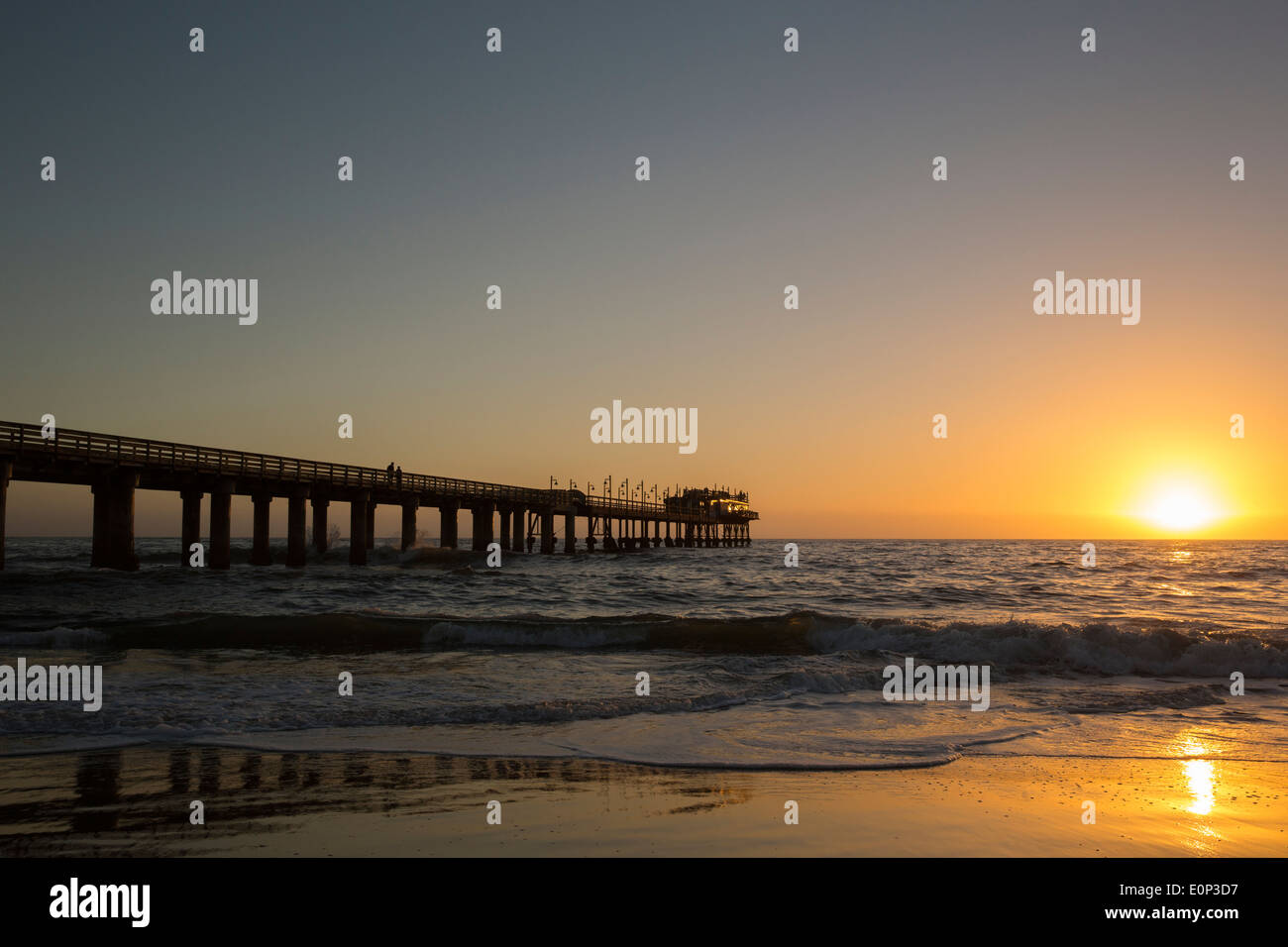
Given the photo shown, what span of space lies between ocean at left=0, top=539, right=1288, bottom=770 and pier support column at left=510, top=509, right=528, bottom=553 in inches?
1495

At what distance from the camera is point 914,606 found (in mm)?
27781

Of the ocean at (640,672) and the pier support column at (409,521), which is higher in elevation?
the pier support column at (409,521)

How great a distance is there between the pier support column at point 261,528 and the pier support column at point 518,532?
94.7ft

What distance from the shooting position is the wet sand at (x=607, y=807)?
229 inches

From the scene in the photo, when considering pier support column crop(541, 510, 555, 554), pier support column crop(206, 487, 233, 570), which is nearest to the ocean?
pier support column crop(206, 487, 233, 570)

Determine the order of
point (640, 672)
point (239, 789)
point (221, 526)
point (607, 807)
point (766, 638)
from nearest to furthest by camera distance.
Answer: point (607, 807)
point (239, 789)
point (640, 672)
point (766, 638)
point (221, 526)

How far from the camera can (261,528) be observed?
41031mm

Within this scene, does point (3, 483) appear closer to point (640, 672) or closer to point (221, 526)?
point (221, 526)

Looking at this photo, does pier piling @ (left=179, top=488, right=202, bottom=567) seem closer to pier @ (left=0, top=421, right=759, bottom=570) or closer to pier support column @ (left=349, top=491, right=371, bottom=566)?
pier @ (left=0, top=421, right=759, bottom=570)

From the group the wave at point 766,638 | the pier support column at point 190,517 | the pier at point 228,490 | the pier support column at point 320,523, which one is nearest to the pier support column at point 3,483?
the pier at point 228,490

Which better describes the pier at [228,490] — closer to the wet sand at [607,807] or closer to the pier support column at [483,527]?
the pier support column at [483,527]

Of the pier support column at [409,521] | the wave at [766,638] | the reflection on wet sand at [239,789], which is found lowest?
the wave at [766,638]

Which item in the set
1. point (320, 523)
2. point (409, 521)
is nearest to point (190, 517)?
point (320, 523)

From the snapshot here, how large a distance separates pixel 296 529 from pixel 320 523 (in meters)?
5.41
